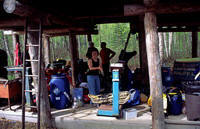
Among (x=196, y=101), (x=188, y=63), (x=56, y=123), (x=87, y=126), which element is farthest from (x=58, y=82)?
(x=188, y=63)

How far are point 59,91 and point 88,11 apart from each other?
2.70m

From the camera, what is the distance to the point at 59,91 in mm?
5914

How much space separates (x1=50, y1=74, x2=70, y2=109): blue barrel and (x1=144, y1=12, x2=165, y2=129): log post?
273cm

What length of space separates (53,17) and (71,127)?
2927mm

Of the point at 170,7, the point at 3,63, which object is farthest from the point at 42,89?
the point at 170,7

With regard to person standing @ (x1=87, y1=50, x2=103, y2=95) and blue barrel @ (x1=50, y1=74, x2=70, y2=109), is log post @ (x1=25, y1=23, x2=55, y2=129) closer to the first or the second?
blue barrel @ (x1=50, y1=74, x2=70, y2=109)

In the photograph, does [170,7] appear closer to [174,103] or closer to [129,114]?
Result: [174,103]

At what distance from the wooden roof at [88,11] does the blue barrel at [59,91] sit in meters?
1.61

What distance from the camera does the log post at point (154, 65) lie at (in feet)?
13.9

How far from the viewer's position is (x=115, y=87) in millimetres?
4840

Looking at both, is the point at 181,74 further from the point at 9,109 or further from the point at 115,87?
the point at 9,109

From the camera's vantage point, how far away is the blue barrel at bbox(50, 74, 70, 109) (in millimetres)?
5902

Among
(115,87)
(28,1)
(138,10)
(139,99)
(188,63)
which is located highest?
(28,1)

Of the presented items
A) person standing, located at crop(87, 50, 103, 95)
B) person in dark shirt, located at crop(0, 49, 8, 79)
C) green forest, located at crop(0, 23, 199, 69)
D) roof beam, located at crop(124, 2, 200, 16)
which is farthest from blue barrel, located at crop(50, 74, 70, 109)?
green forest, located at crop(0, 23, 199, 69)
